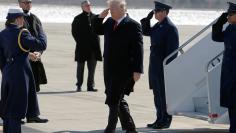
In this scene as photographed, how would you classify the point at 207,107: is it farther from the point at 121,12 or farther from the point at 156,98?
the point at 121,12

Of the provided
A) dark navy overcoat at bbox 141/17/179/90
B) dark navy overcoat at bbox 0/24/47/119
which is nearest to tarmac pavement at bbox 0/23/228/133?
dark navy overcoat at bbox 141/17/179/90

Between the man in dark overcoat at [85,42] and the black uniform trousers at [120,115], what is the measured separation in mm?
5365

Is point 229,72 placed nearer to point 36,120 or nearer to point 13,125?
point 13,125

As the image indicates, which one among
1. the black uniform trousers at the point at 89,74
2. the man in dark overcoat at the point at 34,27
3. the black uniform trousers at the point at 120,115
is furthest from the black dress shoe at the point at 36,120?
the black uniform trousers at the point at 89,74

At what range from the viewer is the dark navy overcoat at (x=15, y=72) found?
917cm

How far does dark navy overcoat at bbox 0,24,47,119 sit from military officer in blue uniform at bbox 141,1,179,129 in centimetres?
232

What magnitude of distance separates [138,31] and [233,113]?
5.26 ft

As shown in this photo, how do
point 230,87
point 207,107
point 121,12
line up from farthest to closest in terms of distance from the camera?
point 207,107
point 121,12
point 230,87

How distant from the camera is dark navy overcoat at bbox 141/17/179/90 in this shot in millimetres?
11117

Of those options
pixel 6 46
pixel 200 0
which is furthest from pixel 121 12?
pixel 200 0

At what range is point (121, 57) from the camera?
9938 millimetres

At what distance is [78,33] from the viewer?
52.3ft

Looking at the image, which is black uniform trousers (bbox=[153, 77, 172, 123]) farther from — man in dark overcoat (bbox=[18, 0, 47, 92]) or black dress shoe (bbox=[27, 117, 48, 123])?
man in dark overcoat (bbox=[18, 0, 47, 92])

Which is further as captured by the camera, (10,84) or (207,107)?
(207,107)
